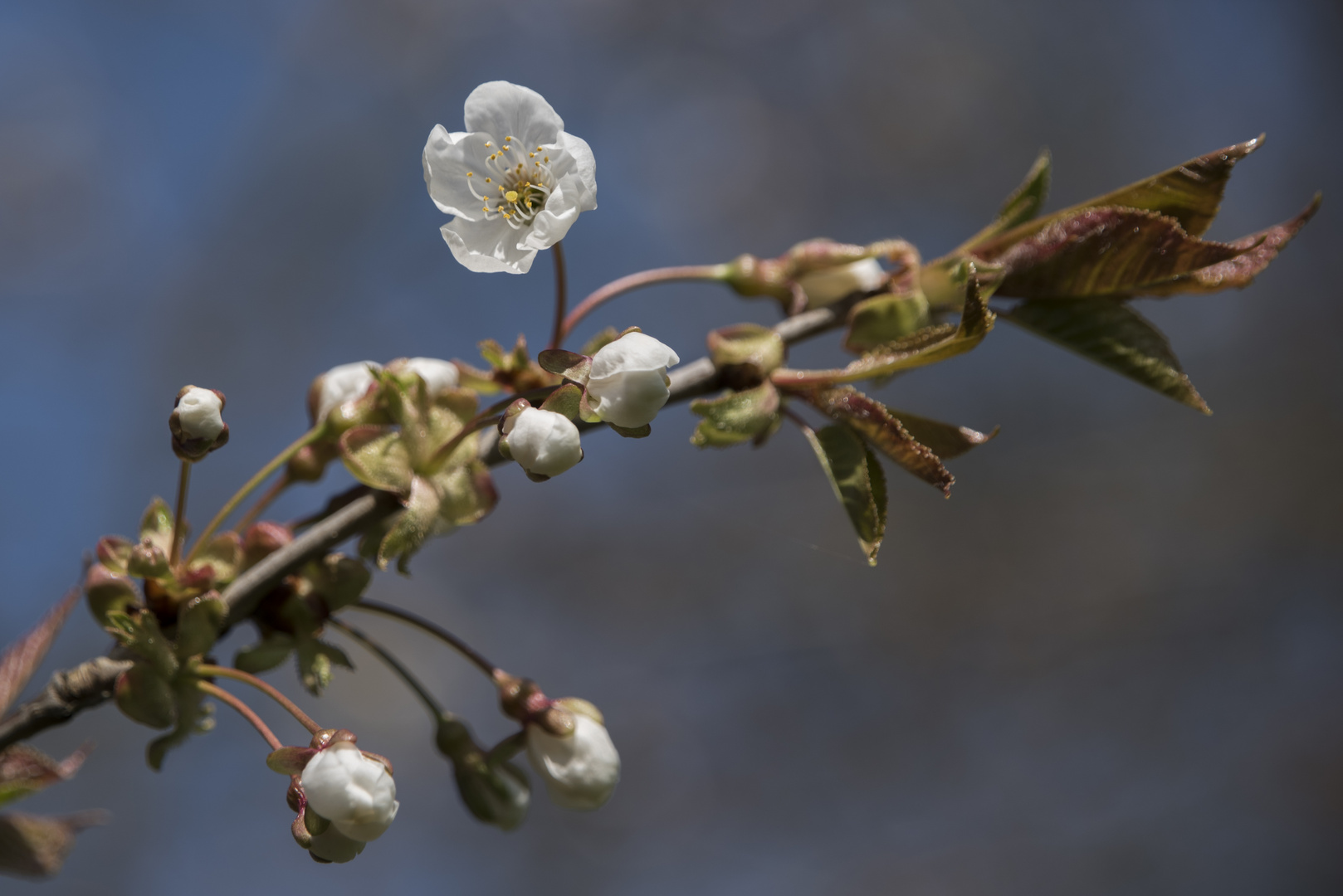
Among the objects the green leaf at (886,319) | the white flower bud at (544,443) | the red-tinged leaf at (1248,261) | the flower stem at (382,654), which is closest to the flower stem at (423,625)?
the flower stem at (382,654)

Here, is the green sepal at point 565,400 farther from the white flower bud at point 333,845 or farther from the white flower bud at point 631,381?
the white flower bud at point 333,845

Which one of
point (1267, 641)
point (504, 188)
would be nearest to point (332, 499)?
point (504, 188)

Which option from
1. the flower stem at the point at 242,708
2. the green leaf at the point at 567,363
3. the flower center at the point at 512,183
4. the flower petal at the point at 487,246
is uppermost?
the flower center at the point at 512,183

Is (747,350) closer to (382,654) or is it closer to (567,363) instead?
(567,363)

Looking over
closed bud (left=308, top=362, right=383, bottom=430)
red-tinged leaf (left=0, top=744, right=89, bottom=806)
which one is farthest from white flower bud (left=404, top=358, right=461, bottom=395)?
red-tinged leaf (left=0, top=744, right=89, bottom=806)

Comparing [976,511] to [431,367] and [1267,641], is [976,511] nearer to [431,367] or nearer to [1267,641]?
[1267,641]

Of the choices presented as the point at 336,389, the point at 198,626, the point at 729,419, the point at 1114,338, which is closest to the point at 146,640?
the point at 198,626
